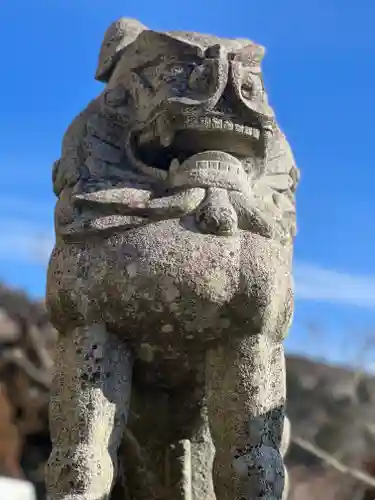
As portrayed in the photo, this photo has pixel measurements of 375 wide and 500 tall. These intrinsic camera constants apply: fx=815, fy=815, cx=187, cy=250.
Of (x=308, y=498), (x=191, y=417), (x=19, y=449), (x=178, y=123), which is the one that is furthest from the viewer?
(x=19, y=449)

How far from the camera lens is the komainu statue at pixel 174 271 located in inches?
76.4

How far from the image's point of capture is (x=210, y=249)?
196 cm

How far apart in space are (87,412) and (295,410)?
5.81 metres

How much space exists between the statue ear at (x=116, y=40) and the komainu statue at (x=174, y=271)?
9cm

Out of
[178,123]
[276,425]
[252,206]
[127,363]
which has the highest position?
[178,123]

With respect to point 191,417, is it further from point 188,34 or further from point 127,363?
point 188,34

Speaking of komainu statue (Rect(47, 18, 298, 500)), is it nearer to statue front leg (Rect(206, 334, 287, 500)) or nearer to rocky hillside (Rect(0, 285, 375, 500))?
statue front leg (Rect(206, 334, 287, 500))

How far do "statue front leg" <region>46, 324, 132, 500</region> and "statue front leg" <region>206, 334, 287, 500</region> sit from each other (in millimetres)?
236

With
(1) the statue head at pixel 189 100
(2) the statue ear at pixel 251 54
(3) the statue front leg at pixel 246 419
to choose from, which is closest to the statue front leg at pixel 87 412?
(3) the statue front leg at pixel 246 419

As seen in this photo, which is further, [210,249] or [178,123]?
[178,123]

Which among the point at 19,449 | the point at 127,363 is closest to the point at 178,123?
the point at 127,363

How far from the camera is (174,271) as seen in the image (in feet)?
6.31

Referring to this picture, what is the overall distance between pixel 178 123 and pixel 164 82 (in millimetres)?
129

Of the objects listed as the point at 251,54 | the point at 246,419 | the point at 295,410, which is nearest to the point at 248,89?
the point at 251,54
